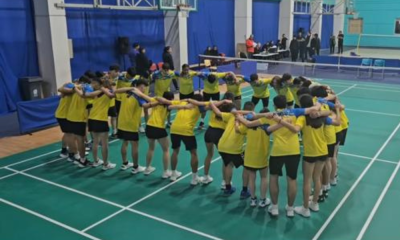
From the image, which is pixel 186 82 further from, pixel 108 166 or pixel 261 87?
pixel 108 166

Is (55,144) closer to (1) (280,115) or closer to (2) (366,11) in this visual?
(1) (280,115)

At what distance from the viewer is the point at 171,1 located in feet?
63.9

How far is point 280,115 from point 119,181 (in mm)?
4078

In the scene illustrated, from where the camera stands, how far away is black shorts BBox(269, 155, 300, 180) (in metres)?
6.52

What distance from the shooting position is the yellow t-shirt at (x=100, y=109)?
885 cm

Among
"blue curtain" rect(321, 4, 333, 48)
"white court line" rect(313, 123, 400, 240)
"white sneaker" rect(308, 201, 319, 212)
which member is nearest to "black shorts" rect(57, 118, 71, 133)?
"white sneaker" rect(308, 201, 319, 212)

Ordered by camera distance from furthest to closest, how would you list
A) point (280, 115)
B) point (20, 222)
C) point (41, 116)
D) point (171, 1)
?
point (171, 1), point (41, 116), point (20, 222), point (280, 115)

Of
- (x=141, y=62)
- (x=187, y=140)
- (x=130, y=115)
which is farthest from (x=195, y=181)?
(x=141, y=62)

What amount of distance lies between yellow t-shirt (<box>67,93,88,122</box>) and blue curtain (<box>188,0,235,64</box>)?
612 inches

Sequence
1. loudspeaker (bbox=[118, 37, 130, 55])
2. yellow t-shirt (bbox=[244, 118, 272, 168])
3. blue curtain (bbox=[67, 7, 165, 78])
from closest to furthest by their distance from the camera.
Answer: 1. yellow t-shirt (bbox=[244, 118, 272, 168])
2. blue curtain (bbox=[67, 7, 165, 78])
3. loudspeaker (bbox=[118, 37, 130, 55])

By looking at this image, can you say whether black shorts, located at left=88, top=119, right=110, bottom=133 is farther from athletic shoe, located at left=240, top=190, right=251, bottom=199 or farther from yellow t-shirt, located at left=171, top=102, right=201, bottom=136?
athletic shoe, located at left=240, top=190, right=251, bottom=199

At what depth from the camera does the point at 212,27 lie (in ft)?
85.1

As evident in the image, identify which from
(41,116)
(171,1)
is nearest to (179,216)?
(41,116)

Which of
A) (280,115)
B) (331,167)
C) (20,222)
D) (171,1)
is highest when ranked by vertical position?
(171,1)
